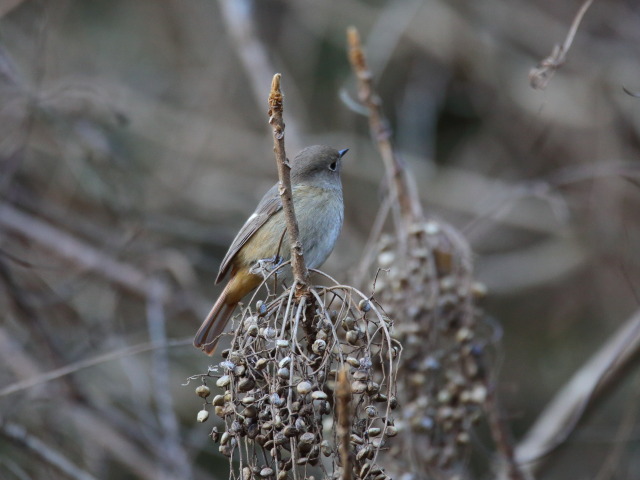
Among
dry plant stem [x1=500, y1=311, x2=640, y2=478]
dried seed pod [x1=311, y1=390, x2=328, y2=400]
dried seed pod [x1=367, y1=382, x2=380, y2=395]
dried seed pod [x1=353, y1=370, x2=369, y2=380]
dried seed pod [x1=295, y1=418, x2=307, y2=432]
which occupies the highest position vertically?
A: dry plant stem [x1=500, y1=311, x2=640, y2=478]

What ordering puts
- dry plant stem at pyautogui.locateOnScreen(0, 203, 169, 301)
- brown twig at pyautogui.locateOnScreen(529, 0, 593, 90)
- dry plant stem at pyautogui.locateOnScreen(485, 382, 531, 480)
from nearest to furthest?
brown twig at pyautogui.locateOnScreen(529, 0, 593, 90)
dry plant stem at pyautogui.locateOnScreen(485, 382, 531, 480)
dry plant stem at pyautogui.locateOnScreen(0, 203, 169, 301)

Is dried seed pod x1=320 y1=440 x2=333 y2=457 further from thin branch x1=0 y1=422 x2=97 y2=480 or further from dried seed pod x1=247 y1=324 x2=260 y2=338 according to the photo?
thin branch x1=0 y1=422 x2=97 y2=480

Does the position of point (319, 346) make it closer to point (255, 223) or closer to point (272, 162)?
point (255, 223)

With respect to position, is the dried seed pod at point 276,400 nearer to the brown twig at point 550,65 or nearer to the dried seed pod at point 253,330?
the dried seed pod at point 253,330

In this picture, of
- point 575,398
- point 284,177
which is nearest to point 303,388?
point 284,177

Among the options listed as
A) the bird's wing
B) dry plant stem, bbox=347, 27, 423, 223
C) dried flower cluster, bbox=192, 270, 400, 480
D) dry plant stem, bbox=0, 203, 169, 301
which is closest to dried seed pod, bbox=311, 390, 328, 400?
dried flower cluster, bbox=192, 270, 400, 480

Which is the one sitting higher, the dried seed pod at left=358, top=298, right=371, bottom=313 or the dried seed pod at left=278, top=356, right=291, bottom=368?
the dried seed pod at left=358, top=298, right=371, bottom=313

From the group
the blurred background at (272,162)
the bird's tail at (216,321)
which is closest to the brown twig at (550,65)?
the bird's tail at (216,321)
